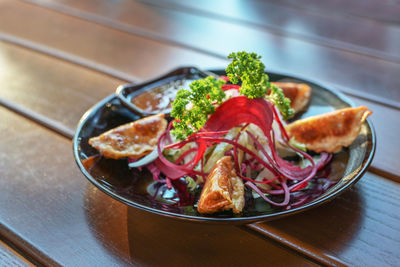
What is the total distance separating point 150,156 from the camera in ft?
4.65

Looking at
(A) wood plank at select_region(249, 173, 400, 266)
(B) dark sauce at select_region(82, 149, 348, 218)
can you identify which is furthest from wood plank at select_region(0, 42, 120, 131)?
(A) wood plank at select_region(249, 173, 400, 266)

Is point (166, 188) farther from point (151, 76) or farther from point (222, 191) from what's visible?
point (151, 76)

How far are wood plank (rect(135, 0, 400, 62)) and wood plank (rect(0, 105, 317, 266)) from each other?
5.08ft

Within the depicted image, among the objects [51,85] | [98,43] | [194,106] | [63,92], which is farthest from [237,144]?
[98,43]

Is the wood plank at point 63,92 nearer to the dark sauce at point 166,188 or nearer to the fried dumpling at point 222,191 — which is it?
the dark sauce at point 166,188

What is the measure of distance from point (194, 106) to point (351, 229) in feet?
1.86

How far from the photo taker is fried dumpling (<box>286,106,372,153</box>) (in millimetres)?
1401

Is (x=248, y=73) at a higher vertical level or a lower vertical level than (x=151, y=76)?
higher

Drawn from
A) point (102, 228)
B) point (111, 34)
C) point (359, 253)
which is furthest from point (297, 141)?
point (111, 34)

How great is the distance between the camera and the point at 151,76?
7.15ft

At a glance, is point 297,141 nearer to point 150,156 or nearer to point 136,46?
point 150,156

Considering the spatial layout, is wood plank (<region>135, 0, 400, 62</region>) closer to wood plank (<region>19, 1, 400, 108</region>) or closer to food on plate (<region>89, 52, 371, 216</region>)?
wood plank (<region>19, 1, 400, 108</region>)

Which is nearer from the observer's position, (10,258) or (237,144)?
(10,258)

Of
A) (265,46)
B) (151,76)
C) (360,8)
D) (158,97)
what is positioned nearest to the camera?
(158,97)
